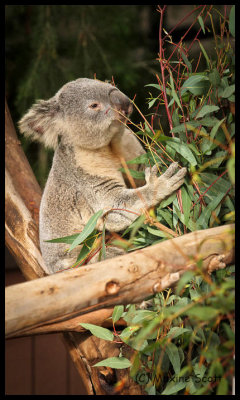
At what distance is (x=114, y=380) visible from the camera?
163 centimetres

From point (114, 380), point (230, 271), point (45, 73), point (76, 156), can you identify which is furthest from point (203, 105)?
point (45, 73)

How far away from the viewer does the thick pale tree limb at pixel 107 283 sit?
0.95 m

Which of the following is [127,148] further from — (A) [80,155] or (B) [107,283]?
(B) [107,283]

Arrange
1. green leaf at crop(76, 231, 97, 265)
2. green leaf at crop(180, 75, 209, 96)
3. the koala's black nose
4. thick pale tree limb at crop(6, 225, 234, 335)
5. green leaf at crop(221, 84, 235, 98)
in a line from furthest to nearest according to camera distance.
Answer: the koala's black nose
green leaf at crop(76, 231, 97, 265)
green leaf at crop(180, 75, 209, 96)
green leaf at crop(221, 84, 235, 98)
thick pale tree limb at crop(6, 225, 234, 335)

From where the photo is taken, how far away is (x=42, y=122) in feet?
6.44

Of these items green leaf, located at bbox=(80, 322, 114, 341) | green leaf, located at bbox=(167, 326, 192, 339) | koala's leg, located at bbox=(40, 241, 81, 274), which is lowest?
green leaf, located at bbox=(80, 322, 114, 341)

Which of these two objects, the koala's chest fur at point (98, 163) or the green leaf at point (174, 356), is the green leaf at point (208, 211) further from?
the koala's chest fur at point (98, 163)

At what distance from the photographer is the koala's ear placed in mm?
1945

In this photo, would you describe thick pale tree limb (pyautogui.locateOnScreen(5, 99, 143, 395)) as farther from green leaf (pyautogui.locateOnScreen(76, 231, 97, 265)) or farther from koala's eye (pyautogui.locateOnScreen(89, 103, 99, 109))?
koala's eye (pyautogui.locateOnScreen(89, 103, 99, 109))

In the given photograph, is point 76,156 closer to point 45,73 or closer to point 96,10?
point 45,73

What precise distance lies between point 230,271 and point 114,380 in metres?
0.71

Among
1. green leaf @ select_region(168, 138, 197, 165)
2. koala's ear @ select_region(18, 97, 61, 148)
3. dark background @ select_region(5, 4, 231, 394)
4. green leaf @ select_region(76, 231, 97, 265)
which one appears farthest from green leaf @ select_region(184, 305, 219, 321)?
dark background @ select_region(5, 4, 231, 394)

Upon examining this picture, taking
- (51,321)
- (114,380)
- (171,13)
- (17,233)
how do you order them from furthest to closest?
1. (171,13)
2. (17,233)
3. (114,380)
4. (51,321)

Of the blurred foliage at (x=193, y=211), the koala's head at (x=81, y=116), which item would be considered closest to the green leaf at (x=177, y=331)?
the blurred foliage at (x=193, y=211)
